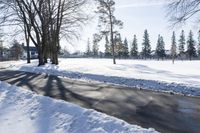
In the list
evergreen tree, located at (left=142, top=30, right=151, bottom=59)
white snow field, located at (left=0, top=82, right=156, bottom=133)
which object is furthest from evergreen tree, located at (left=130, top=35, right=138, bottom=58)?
white snow field, located at (left=0, top=82, right=156, bottom=133)

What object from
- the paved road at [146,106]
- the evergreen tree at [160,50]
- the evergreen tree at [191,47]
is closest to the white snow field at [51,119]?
the paved road at [146,106]

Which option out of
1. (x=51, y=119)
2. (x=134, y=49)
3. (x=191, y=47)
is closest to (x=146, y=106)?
(x=51, y=119)

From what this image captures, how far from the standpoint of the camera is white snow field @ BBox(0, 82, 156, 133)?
24.5 feet

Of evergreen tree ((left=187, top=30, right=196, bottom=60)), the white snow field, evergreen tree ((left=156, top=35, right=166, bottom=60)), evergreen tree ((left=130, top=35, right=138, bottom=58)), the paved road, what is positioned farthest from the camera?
evergreen tree ((left=130, top=35, right=138, bottom=58))

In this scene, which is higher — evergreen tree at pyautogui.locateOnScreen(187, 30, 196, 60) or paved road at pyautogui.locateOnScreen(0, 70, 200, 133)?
evergreen tree at pyautogui.locateOnScreen(187, 30, 196, 60)

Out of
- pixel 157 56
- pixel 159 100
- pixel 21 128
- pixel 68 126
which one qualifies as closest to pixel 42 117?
pixel 21 128

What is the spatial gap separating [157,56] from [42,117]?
332 feet

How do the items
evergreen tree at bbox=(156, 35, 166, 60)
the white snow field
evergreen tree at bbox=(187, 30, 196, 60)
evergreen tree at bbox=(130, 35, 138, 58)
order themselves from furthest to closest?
evergreen tree at bbox=(130, 35, 138, 58) < evergreen tree at bbox=(156, 35, 166, 60) < evergreen tree at bbox=(187, 30, 196, 60) < the white snow field

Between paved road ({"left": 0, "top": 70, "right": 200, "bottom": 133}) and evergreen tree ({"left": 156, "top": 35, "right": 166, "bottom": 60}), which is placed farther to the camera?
evergreen tree ({"left": 156, "top": 35, "right": 166, "bottom": 60})

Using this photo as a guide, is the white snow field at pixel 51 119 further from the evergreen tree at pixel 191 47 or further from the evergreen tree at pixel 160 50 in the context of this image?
the evergreen tree at pixel 160 50

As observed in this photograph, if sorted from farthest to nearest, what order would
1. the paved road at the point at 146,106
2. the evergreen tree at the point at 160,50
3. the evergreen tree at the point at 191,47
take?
1. the evergreen tree at the point at 160,50
2. the evergreen tree at the point at 191,47
3. the paved road at the point at 146,106

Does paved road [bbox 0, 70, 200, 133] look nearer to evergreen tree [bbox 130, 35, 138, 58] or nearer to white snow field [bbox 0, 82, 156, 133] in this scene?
white snow field [bbox 0, 82, 156, 133]

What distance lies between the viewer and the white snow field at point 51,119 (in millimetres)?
7473

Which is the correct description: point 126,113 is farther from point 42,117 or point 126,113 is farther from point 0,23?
point 0,23
